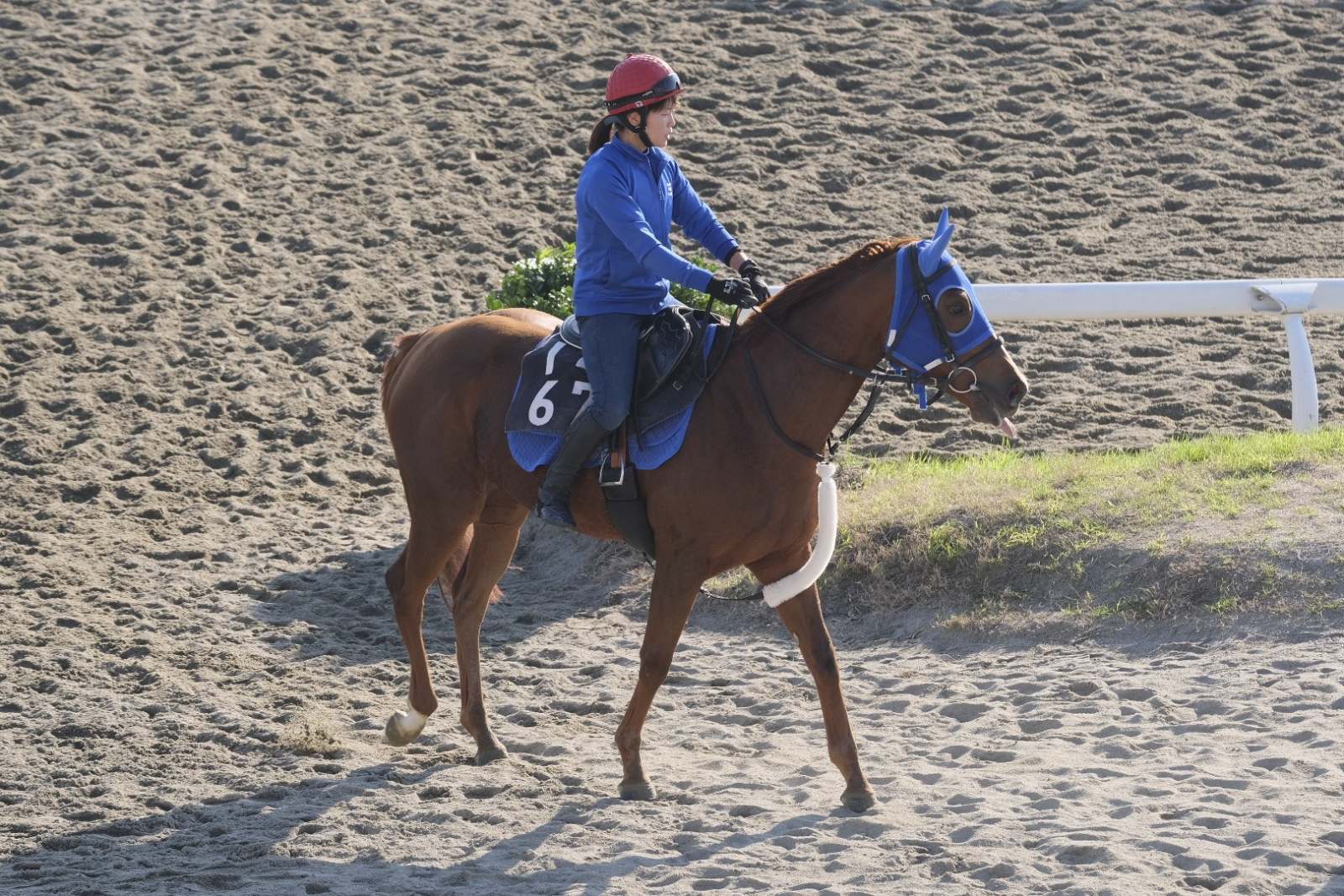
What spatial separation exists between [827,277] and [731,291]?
→ 392mm

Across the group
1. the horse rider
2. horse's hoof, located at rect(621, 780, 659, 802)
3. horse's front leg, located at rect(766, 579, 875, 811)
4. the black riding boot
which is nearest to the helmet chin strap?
the horse rider

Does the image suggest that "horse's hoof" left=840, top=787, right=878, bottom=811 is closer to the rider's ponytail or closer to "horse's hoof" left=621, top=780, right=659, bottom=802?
"horse's hoof" left=621, top=780, right=659, bottom=802

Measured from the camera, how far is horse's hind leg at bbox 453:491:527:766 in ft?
19.9

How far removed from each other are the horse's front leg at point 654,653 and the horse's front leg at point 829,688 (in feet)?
1.12

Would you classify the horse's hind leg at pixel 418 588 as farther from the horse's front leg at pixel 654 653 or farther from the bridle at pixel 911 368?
the bridle at pixel 911 368

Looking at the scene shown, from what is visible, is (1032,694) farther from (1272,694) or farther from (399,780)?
(399,780)

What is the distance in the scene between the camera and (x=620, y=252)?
18.1 feet

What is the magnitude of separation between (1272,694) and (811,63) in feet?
32.0

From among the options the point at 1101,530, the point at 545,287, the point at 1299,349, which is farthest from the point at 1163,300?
the point at 545,287

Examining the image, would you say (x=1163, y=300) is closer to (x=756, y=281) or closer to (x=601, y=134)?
(x=756, y=281)

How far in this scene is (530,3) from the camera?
15.4 meters

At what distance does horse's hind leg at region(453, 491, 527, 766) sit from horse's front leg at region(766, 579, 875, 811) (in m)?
1.30

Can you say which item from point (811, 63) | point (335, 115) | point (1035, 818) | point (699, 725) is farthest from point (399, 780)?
point (811, 63)

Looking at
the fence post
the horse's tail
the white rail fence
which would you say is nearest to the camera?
the horse's tail
